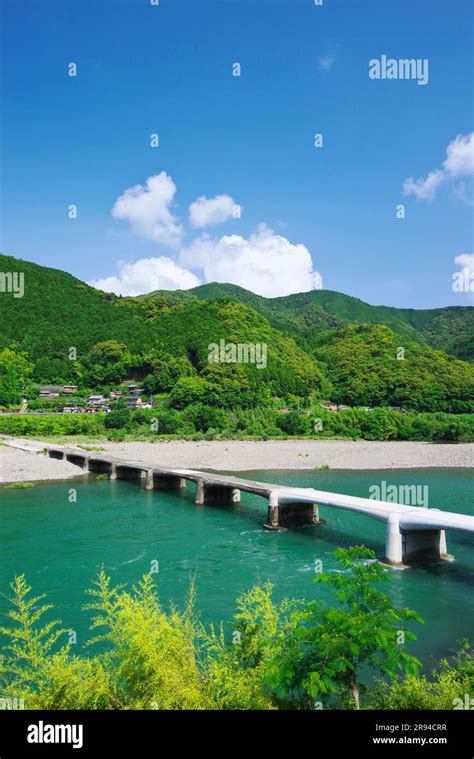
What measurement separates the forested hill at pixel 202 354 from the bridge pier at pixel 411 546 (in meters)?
65.5

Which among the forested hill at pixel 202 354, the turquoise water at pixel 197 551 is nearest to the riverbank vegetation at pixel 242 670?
the turquoise water at pixel 197 551

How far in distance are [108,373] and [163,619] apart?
332 feet

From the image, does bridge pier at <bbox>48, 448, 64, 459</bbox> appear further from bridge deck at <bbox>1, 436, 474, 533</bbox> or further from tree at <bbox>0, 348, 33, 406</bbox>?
tree at <bbox>0, 348, 33, 406</bbox>

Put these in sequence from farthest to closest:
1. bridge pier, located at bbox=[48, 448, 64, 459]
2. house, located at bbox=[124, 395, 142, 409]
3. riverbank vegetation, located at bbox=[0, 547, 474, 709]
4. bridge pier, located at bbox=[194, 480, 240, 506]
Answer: house, located at bbox=[124, 395, 142, 409]
bridge pier, located at bbox=[48, 448, 64, 459]
bridge pier, located at bbox=[194, 480, 240, 506]
riverbank vegetation, located at bbox=[0, 547, 474, 709]

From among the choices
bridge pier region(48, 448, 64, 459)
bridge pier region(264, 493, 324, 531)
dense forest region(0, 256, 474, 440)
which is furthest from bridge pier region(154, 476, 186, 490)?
dense forest region(0, 256, 474, 440)

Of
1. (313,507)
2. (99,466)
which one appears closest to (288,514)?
(313,507)

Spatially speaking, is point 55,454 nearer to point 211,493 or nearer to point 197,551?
point 211,493

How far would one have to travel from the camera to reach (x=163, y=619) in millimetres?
8898

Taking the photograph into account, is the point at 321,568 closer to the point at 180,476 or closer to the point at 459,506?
the point at 459,506

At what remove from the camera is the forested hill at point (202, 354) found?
100250mm

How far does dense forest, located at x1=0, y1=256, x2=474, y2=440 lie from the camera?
78.0 meters

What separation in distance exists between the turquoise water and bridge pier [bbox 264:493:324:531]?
613mm

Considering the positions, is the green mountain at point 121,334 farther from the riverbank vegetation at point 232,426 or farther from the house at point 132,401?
the riverbank vegetation at point 232,426
